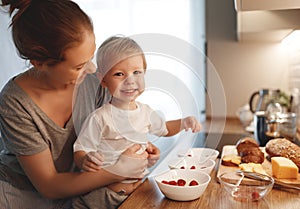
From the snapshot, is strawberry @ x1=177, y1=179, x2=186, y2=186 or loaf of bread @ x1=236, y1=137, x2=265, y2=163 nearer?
strawberry @ x1=177, y1=179, x2=186, y2=186

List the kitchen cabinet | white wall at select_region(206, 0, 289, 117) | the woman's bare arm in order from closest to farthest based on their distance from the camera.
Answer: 1. the woman's bare arm
2. the kitchen cabinet
3. white wall at select_region(206, 0, 289, 117)

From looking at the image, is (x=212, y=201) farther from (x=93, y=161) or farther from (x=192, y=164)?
(x=93, y=161)

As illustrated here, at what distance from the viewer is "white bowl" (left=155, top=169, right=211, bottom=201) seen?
830 millimetres

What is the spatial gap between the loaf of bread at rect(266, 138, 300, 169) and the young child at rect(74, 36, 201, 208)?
32 centimetres

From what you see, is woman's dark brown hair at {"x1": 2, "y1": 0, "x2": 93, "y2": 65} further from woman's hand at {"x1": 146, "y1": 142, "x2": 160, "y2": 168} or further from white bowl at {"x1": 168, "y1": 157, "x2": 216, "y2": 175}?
white bowl at {"x1": 168, "y1": 157, "x2": 216, "y2": 175}

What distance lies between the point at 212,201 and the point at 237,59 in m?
1.73

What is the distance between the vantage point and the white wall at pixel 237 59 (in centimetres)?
238

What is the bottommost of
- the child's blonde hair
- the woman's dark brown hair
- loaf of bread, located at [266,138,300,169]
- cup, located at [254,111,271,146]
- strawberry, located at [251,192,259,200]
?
cup, located at [254,111,271,146]

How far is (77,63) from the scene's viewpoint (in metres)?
0.86

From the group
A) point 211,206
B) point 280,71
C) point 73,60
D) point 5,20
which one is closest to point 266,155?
point 211,206

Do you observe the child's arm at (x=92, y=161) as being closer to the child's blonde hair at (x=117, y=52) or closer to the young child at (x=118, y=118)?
the young child at (x=118, y=118)

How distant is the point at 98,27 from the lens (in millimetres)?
1785

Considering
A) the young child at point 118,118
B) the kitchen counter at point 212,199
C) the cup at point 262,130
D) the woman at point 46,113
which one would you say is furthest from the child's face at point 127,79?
the cup at point 262,130

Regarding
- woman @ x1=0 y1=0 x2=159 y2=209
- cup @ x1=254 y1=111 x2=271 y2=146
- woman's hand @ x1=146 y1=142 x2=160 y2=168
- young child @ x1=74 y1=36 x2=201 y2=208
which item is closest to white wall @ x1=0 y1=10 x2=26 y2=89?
woman @ x1=0 y1=0 x2=159 y2=209
